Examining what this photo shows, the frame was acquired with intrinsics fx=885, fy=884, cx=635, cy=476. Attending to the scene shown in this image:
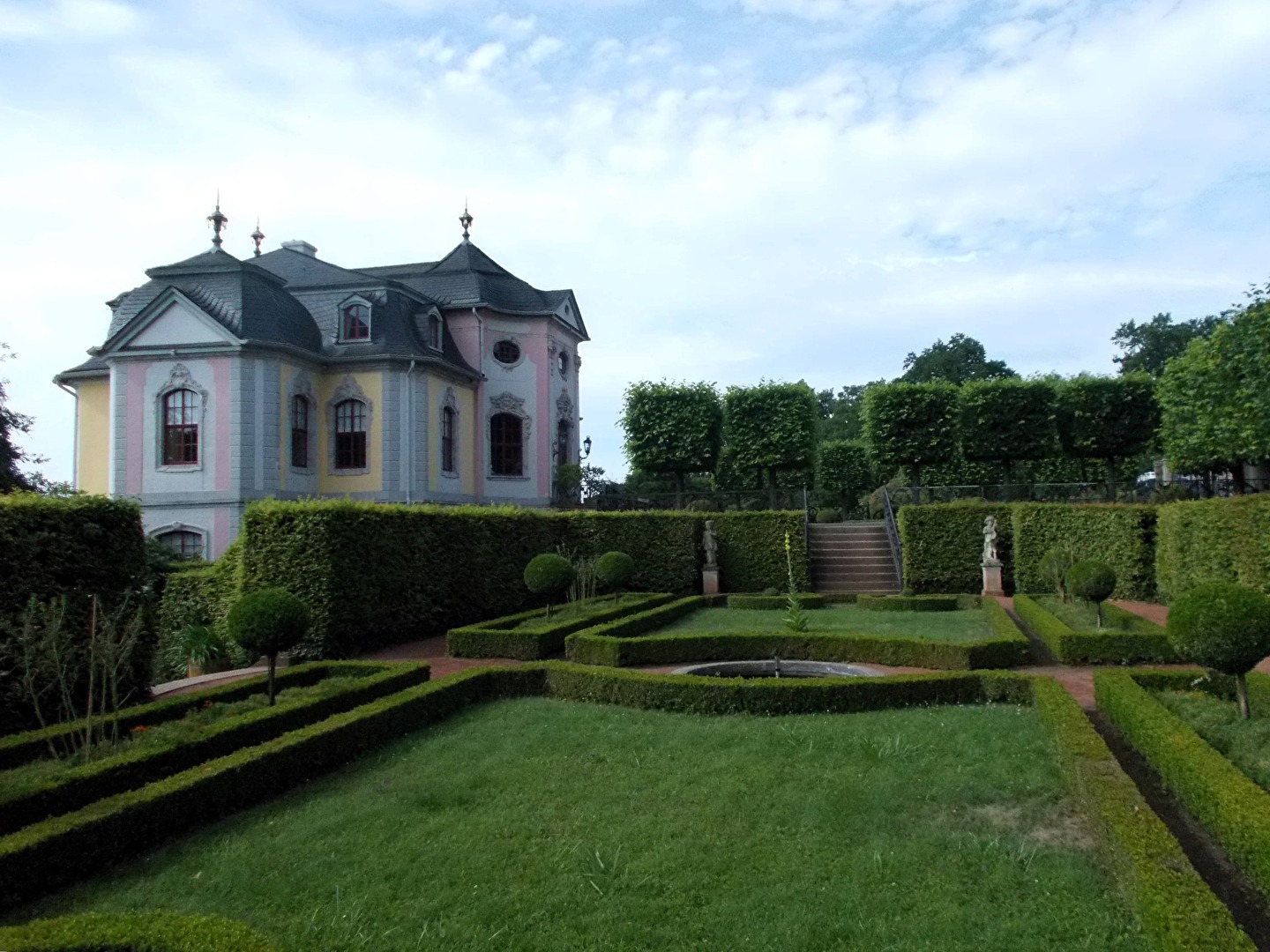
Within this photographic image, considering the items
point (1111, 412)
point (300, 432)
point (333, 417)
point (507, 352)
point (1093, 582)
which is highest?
point (507, 352)

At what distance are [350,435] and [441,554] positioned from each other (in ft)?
37.4

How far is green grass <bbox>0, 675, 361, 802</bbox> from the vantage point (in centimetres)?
571

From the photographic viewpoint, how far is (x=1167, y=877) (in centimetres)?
397

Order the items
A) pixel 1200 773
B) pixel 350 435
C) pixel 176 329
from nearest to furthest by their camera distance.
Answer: pixel 1200 773, pixel 176 329, pixel 350 435

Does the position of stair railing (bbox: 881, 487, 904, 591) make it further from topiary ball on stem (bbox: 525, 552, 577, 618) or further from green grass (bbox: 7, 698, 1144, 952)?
green grass (bbox: 7, 698, 1144, 952)

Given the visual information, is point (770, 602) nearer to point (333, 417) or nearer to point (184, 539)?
point (333, 417)

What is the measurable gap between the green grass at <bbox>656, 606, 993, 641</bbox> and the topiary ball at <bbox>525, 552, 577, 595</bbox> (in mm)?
2000

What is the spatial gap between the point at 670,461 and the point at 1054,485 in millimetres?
11494

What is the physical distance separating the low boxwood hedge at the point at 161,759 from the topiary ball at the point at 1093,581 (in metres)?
10.1

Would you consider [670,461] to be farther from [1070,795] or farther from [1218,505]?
[1070,795]

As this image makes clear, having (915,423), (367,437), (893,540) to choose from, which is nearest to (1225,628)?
(893,540)

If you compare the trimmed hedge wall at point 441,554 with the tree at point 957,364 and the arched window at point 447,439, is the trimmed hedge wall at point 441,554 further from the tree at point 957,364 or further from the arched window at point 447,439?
the tree at point 957,364

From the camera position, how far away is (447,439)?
2797cm

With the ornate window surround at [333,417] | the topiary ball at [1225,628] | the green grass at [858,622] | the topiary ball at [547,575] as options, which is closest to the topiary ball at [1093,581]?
the green grass at [858,622]
